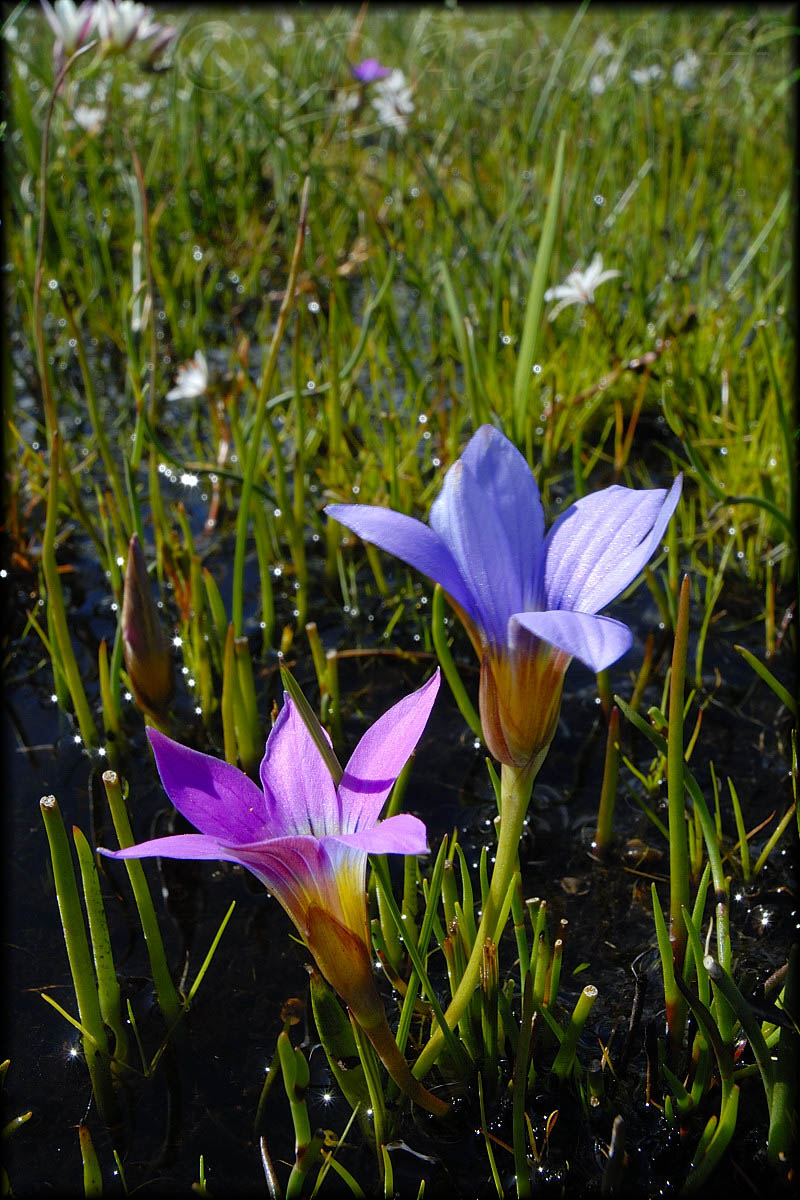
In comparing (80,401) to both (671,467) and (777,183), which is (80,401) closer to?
(671,467)

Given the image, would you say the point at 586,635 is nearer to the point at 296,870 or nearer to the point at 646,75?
the point at 296,870

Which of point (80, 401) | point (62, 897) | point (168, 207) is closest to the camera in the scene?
point (62, 897)

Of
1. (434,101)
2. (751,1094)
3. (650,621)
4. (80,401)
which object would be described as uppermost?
(434,101)

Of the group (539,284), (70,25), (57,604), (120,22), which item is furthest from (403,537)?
(120,22)

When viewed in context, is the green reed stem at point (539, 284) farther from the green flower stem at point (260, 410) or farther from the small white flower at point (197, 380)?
the small white flower at point (197, 380)

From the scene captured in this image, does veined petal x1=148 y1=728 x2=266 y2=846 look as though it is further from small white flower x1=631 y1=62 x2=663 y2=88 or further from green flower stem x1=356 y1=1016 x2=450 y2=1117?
small white flower x1=631 y1=62 x2=663 y2=88

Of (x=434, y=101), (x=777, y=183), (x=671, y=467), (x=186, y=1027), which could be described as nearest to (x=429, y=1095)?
(x=186, y=1027)

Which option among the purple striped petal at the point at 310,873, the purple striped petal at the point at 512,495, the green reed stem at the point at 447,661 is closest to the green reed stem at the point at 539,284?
the green reed stem at the point at 447,661
